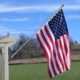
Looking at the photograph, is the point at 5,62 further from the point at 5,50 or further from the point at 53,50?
the point at 53,50

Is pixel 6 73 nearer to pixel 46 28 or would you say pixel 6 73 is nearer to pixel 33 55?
pixel 46 28

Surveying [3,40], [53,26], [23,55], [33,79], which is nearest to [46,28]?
[53,26]

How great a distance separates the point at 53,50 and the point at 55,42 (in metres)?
0.20

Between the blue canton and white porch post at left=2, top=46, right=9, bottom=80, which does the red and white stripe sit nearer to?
the blue canton

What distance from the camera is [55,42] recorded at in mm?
8734

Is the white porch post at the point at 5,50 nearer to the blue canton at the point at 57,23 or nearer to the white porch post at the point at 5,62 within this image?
the white porch post at the point at 5,62

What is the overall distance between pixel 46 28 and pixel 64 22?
393 mm

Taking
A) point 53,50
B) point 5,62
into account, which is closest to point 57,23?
point 53,50

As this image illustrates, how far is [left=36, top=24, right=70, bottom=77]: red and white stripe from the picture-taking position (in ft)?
28.1

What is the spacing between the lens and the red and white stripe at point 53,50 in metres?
8.56

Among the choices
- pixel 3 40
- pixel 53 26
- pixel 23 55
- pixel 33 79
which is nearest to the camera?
pixel 3 40

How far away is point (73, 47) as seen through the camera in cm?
5341

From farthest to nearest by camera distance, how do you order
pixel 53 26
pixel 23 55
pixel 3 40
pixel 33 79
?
pixel 23 55
pixel 33 79
pixel 53 26
pixel 3 40

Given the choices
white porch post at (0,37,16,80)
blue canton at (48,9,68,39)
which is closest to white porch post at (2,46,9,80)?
white porch post at (0,37,16,80)
